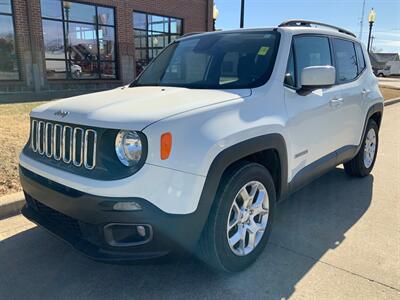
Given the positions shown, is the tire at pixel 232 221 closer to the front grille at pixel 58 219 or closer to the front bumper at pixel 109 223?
the front bumper at pixel 109 223

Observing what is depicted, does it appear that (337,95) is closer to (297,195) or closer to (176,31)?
(297,195)

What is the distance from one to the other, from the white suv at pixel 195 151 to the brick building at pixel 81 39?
987 centimetres

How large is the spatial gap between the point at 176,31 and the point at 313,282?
16.3 m

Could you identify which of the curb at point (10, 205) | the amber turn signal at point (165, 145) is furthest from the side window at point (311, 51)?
the curb at point (10, 205)

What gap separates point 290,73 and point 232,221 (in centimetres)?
145

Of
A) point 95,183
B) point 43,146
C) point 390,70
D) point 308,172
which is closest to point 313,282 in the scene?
point 308,172

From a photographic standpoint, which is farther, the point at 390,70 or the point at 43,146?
the point at 390,70

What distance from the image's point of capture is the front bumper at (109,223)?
2.36 m

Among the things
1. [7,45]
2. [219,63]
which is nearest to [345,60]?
[219,63]

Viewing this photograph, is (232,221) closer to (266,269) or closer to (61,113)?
(266,269)

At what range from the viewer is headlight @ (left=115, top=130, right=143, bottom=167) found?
2.39 m

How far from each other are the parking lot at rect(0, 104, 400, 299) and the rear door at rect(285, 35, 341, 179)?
0.67 m

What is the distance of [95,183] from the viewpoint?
7.87 ft

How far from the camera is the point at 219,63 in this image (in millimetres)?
3578
